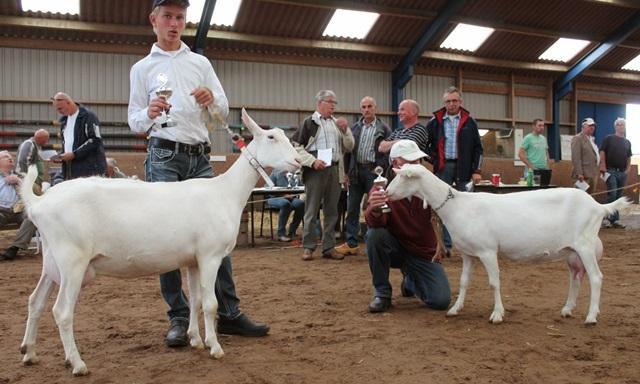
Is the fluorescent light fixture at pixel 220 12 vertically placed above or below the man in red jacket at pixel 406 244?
above

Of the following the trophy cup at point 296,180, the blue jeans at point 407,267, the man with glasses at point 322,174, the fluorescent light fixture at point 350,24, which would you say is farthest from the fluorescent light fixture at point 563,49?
the blue jeans at point 407,267

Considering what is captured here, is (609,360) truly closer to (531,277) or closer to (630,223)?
(531,277)

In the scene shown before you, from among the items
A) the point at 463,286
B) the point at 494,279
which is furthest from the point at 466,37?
the point at 494,279

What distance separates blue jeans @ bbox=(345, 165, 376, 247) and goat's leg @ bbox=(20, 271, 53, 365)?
17.4ft

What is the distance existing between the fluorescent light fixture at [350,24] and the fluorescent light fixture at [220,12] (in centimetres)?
263

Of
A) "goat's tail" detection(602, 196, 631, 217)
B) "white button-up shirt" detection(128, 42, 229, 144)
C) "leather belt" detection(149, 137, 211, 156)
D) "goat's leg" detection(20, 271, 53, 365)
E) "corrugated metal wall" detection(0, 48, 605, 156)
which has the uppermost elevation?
"corrugated metal wall" detection(0, 48, 605, 156)

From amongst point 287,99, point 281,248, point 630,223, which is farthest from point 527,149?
point 287,99

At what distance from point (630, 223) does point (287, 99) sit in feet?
30.9

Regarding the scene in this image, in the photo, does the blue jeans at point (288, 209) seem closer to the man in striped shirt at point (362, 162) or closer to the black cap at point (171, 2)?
the man in striped shirt at point (362, 162)

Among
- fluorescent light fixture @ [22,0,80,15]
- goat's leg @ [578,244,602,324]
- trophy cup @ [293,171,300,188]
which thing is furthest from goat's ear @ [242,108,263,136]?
fluorescent light fixture @ [22,0,80,15]

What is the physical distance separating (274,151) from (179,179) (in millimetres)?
653

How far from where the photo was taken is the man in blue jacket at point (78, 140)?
6949 mm

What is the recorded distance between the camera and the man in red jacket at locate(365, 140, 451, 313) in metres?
4.62

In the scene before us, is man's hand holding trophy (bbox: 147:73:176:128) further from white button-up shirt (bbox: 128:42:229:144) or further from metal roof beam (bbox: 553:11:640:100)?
metal roof beam (bbox: 553:11:640:100)
